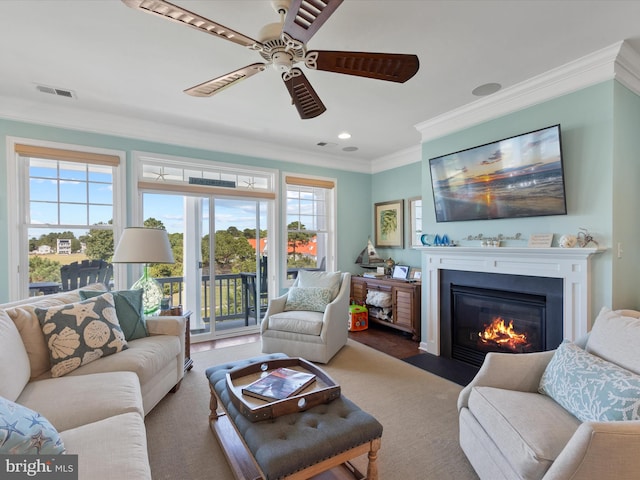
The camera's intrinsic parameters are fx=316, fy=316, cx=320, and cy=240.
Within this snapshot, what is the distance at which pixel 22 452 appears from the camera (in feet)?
3.45

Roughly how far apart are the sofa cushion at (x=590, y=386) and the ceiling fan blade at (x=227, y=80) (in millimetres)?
2343

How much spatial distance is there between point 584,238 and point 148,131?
4539 mm

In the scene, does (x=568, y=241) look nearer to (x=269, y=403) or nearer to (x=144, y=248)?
(x=269, y=403)

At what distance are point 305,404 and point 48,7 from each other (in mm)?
Result: 2749

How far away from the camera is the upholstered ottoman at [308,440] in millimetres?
1271

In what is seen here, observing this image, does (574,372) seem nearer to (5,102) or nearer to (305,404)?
(305,404)

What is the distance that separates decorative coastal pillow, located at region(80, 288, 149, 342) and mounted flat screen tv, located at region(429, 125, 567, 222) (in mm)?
3209

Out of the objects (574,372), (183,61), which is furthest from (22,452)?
(183,61)

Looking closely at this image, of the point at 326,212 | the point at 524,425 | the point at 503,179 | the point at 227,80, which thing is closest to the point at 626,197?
the point at 503,179

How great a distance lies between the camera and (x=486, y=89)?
2932 mm

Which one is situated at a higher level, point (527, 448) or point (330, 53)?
point (330, 53)

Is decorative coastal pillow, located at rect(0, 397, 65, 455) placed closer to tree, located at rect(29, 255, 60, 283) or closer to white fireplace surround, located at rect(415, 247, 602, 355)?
tree, located at rect(29, 255, 60, 283)

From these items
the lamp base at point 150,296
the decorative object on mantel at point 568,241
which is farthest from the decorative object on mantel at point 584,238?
the lamp base at point 150,296

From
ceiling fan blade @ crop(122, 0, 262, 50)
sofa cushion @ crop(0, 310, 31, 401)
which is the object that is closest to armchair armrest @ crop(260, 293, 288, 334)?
sofa cushion @ crop(0, 310, 31, 401)
